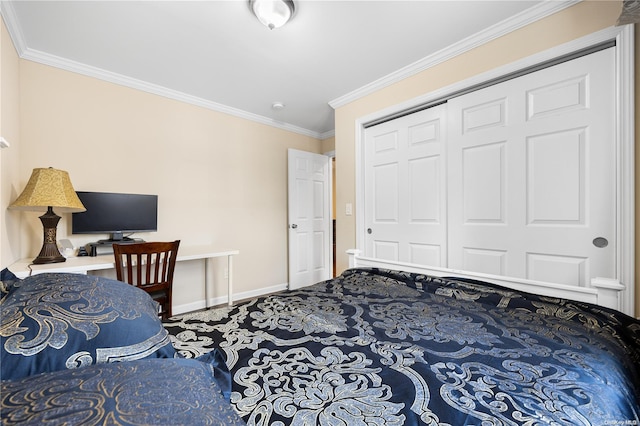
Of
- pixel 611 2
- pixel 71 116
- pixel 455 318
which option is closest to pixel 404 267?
pixel 455 318

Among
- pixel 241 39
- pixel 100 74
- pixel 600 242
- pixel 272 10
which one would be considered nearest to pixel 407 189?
pixel 600 242

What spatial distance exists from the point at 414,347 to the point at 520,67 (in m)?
2.13

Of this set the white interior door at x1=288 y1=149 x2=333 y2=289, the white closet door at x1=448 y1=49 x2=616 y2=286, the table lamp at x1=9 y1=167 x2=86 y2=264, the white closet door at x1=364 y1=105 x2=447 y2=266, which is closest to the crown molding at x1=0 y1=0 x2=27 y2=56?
the table lamp at x1=9 y1=167 x2=86 y2=264

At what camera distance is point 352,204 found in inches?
122

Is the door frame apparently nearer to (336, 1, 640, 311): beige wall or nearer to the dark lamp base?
(336, 1, 640, 311): beige wall

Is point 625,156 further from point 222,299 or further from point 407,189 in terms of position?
point 222,299

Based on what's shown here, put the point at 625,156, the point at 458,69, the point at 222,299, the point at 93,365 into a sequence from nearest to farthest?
the point at 93,365 < the point at 625,156 < the point at 458,69 < the point at 222,299

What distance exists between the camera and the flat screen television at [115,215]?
8.03 ft

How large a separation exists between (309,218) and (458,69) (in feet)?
8.97

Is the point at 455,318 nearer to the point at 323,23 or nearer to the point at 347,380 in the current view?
the point at 347,380

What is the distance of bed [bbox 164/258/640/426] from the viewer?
25.5 inches

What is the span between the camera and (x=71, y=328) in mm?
648

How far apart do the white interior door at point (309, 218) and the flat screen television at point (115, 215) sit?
71.8 inches

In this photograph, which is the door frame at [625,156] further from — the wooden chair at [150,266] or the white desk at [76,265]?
the white desk at [76,265]
